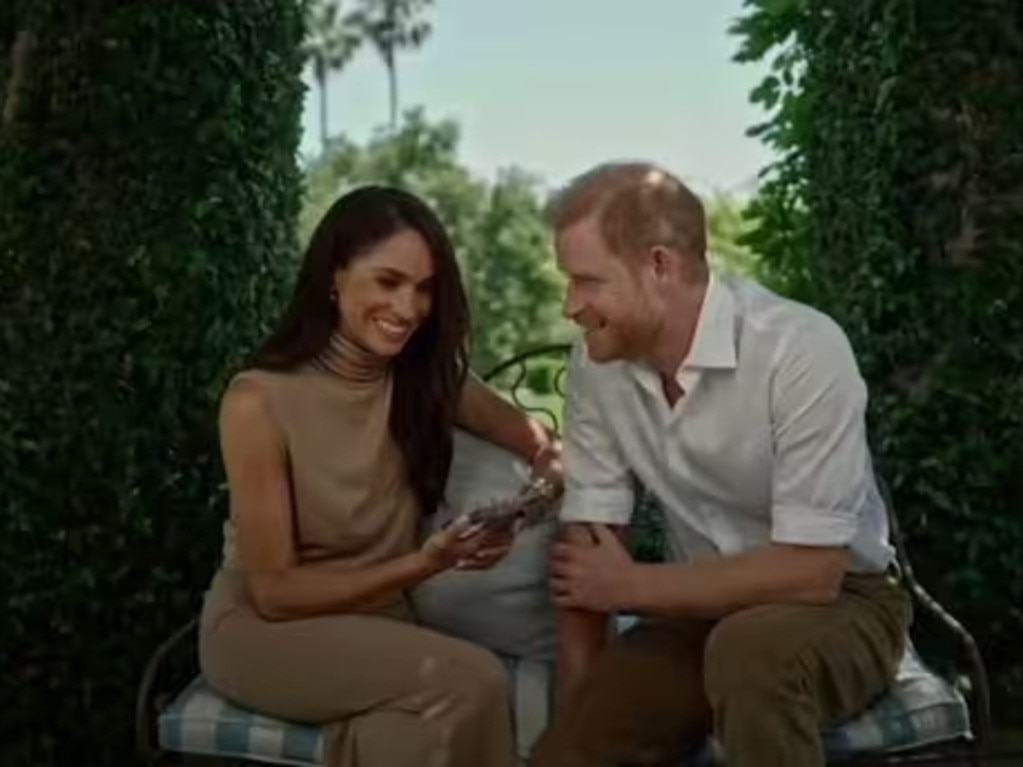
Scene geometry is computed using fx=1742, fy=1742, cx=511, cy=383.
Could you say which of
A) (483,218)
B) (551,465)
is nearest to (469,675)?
(551,465)

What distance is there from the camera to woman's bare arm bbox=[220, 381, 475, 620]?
264cm

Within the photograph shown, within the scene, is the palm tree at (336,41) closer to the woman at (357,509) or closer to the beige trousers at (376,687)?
the woman at (357,509)

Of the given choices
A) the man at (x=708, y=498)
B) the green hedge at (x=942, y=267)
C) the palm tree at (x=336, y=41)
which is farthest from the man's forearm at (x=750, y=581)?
the palm tree at (x=336, y=41)

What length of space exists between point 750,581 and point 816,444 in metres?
0.22

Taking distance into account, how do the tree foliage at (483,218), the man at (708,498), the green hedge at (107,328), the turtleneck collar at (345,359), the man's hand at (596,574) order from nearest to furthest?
the man at (708,498) → the man's hand at (596,574) → the turtleneck collar at (345,359) → the green hedge at (107,328) → the tree foliage at (483,218)

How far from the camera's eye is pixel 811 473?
2.46 m

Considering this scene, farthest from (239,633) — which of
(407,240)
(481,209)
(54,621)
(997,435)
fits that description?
(481,209)

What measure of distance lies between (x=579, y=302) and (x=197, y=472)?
48.9 inches

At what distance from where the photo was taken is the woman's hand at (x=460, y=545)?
8.44 ft

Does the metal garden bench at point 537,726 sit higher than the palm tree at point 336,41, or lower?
lower

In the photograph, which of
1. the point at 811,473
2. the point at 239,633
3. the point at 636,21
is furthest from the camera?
the point at 636,21

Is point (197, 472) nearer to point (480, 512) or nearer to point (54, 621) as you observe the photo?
point (54, 621)

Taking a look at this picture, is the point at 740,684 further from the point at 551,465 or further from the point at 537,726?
the point at 551,465

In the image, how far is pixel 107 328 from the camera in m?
3.39
